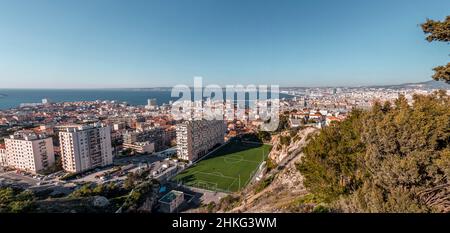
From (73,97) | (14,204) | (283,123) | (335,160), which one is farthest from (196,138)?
(73,97)

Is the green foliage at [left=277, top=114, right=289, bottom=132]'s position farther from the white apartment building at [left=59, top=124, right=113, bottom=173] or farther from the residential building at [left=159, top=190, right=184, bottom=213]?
the white apartment building at [left=59, top=124, right=113, bottom=173]

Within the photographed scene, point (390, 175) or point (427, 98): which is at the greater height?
point (427, 98)

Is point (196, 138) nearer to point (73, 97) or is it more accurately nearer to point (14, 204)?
point (14, 204)

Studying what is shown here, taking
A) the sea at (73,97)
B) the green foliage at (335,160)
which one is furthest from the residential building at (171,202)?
the sea at (73,97)

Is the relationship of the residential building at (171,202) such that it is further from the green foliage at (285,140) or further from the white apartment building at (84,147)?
the white apartment building at (84,147)
